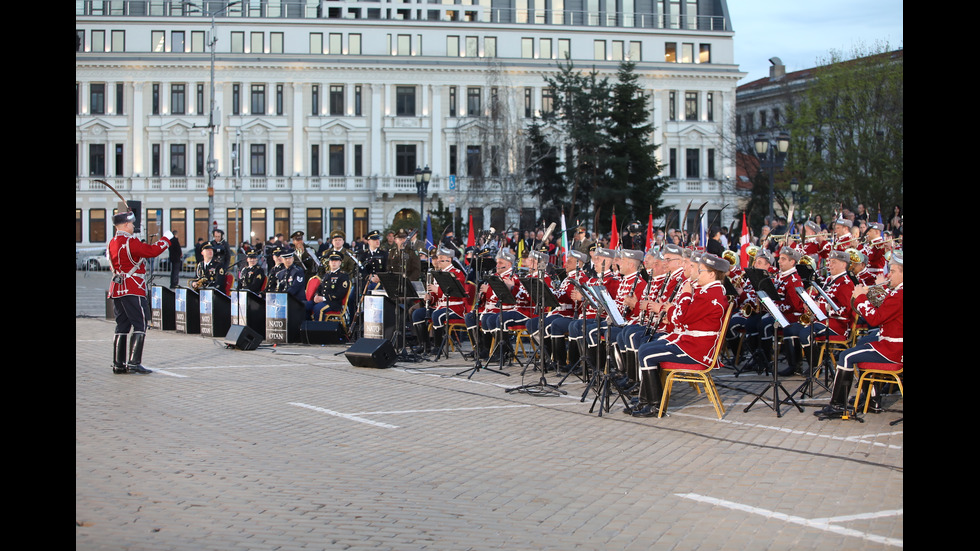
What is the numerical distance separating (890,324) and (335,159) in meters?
64.0

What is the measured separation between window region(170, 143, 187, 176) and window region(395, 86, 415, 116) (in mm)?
14981

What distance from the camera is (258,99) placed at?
231 ft

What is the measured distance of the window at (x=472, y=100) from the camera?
239 ft

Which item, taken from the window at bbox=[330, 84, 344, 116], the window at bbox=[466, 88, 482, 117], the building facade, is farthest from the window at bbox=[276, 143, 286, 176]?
the window at bbox=[466, 88, 482, 117]

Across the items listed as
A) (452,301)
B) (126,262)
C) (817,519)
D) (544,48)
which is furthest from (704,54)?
(817,519)

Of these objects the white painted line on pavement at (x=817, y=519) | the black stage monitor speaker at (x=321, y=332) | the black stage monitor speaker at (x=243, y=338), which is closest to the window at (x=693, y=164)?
the black stage monitor speaker at (x=321, y=332)

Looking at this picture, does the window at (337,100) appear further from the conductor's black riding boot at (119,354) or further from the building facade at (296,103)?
the conductor's black riding boot at (119,354)

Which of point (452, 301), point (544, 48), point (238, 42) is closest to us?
point (452, 301)

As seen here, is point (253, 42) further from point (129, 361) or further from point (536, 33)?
point (129, 361)

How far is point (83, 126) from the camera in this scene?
6981cm

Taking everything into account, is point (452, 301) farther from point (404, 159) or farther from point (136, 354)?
point (404, 159)

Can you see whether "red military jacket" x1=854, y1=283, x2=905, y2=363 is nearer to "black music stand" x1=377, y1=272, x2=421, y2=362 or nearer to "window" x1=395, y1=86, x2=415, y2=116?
"black music stand" x1=377, y1=272, x2=421, y2=362

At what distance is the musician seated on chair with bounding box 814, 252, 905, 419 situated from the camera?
10.1 metres
